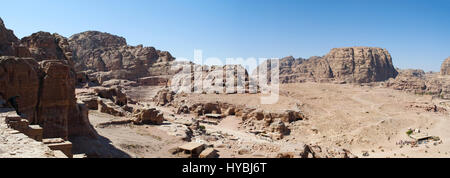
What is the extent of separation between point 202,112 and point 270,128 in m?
11.8

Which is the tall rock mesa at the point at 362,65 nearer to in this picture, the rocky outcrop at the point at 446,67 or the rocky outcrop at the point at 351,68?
the rocky outcrop at the point at 351,68

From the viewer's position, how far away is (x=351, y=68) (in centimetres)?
8106

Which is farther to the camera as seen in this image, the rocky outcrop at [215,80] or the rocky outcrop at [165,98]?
the rocky outcrop at [165,98]

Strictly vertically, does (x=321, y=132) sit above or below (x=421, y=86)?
below

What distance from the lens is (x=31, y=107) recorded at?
1036cm

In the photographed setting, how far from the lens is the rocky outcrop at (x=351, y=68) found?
259ft

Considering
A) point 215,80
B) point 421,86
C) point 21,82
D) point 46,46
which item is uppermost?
point 46,46

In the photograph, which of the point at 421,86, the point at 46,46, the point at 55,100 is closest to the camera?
the point at 55,100

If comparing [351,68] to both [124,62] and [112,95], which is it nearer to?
[124,62]

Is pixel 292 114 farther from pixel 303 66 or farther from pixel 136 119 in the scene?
pixel 303 66

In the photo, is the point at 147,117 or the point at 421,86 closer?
the point at 147,117

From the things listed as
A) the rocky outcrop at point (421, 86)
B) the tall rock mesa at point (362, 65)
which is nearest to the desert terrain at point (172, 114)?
the rocky outcrop at point (421, 86)

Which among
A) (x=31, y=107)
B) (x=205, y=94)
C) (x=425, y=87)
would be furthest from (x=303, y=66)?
(x=31, y=107)

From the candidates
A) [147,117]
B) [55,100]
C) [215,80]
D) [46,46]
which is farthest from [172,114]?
[55,100]
